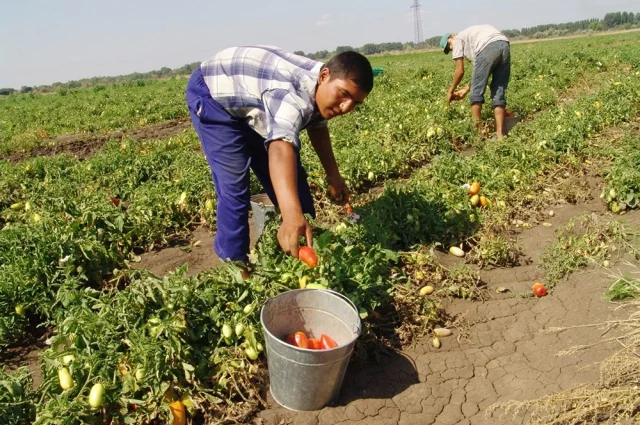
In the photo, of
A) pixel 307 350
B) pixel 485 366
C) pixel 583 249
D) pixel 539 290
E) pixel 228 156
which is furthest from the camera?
pixel 583 249

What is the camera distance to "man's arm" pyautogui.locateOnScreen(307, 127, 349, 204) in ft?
10.9

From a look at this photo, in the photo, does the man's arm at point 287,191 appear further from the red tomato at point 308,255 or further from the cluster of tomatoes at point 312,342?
the cluster of tomatoes at point 312,342

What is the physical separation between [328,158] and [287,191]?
1.13m

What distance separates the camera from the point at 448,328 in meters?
3.16

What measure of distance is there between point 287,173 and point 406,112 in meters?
5.55

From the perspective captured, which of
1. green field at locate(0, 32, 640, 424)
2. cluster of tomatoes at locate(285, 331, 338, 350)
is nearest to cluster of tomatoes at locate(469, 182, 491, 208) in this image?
green field at locate(0, 32, 640, 424)

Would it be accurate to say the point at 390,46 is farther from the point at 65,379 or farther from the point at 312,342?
the point at 65,379

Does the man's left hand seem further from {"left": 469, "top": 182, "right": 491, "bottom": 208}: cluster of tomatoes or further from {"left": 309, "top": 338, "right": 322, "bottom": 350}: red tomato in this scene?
{"left": 469, "top": 182, "right": 491, "bottom": 208}: cluster of tomatoes

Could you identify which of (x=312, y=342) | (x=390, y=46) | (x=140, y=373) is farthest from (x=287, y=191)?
(x=390, y=46)

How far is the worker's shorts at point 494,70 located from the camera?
652 centimetres

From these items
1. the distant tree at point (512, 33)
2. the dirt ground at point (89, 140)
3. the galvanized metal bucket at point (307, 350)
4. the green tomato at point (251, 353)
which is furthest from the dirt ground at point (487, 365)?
the distant tree at point (512, 33)

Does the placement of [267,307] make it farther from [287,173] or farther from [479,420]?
[479,420]

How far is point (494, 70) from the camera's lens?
267 inches

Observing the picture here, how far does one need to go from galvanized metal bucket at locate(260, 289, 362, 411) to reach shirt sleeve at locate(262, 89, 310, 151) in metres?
0.80
